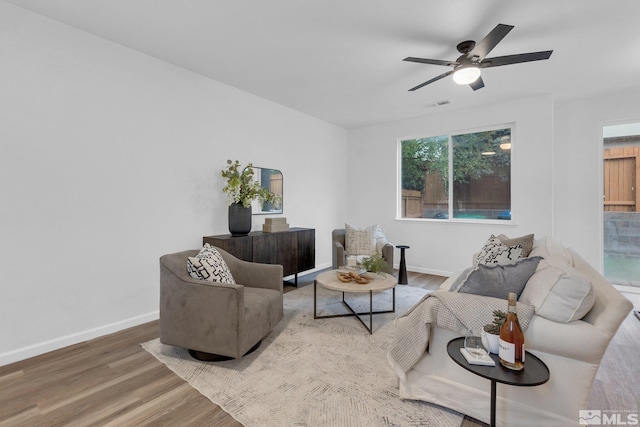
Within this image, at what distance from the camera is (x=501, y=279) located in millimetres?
1826

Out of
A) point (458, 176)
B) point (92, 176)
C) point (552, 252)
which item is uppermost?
point (458, 176)

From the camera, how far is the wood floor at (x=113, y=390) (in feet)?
5.59

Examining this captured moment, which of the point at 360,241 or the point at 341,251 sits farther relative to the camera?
the point at 360,241

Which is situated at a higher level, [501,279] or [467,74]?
[467,74]

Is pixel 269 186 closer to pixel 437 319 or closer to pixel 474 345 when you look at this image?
pixel 437 319

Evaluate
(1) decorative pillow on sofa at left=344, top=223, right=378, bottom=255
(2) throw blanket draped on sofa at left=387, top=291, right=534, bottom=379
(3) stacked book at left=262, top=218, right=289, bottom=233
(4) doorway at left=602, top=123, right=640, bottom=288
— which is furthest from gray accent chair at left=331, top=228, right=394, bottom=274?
(4) doorway at left=602, top=123, right=640, bottom=288

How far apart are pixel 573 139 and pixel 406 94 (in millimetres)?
2644

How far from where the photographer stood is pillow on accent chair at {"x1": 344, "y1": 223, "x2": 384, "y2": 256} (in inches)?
176

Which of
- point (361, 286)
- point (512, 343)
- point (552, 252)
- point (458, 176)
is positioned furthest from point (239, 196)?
point (458, 176)

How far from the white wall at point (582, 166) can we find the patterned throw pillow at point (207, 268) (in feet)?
16.0

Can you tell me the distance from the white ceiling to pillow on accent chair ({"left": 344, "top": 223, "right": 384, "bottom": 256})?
6.70ft

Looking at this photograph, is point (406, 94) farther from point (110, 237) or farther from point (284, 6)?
point (110, 237)

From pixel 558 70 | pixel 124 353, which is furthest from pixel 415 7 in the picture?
pixel 124 353

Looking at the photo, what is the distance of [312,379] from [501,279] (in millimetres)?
1421
